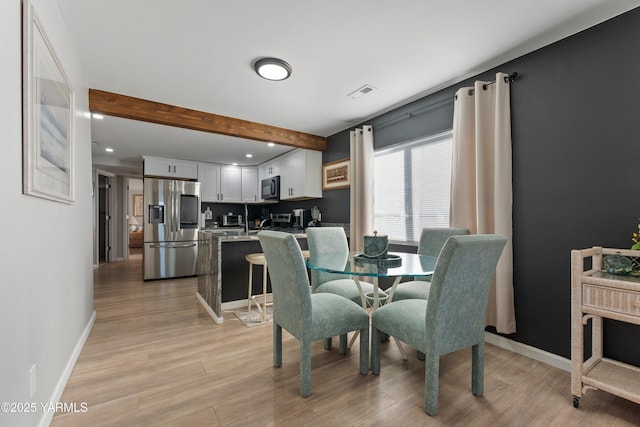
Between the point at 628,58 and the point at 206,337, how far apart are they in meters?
3.72

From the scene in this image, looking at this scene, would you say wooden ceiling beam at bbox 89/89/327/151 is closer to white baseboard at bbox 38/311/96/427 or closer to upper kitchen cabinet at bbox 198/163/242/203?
white baseboard at bbox 38/311/96/427

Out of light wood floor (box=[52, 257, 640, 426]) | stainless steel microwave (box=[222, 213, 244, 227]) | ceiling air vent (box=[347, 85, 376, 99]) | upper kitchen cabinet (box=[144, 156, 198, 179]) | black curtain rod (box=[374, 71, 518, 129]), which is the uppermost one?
ceiling air vent (box=[347, 85, 376, 99])

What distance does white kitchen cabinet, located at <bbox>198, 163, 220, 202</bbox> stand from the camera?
577 centimetres

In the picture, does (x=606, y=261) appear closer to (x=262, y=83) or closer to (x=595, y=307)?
(x=595, y=307)

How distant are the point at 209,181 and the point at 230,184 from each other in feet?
1.43

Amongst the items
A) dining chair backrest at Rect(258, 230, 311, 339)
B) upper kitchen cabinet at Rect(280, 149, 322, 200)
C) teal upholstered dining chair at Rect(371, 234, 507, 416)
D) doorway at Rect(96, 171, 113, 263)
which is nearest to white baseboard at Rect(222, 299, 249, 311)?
dining chair backrest at Rect(258, 230, 311, 339)

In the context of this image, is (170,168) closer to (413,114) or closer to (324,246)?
(324,246)

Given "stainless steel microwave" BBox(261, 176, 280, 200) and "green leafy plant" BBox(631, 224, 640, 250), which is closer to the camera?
"green leafy plant" BBox(631, 224, 640, 250)

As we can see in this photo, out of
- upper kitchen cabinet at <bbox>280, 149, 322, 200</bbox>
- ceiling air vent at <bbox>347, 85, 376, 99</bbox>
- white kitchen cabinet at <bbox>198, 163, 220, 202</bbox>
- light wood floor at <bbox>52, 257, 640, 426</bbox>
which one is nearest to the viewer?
light wood floor at <bbox>52, 257, 640, 426</bbox>

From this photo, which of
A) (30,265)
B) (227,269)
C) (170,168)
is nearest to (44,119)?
(30,265)

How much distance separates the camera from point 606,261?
1.72 metres

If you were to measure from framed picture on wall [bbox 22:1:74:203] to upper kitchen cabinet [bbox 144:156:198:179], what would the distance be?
351 centimetres

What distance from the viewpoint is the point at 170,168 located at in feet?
17.8

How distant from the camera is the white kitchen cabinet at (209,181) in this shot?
227 inches
